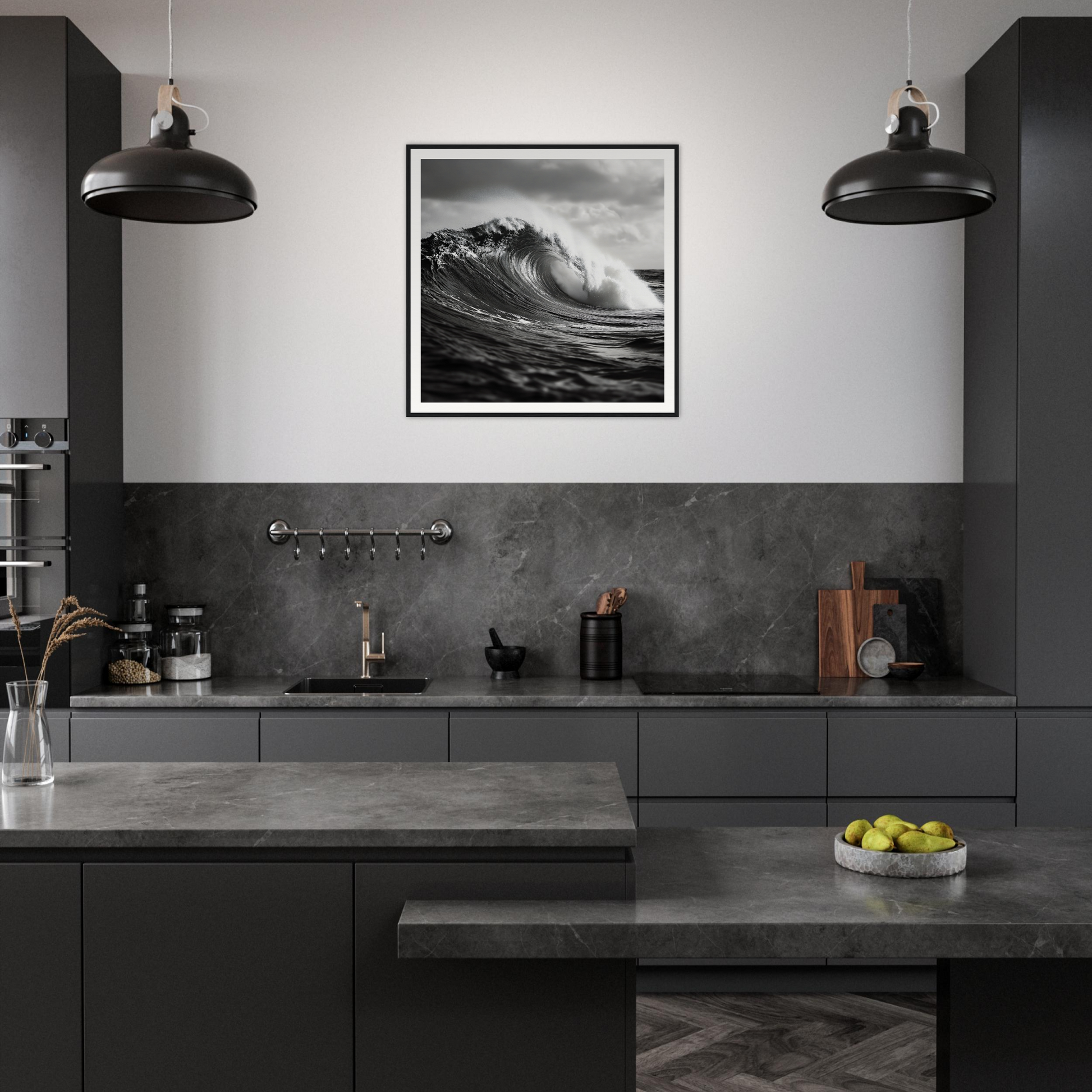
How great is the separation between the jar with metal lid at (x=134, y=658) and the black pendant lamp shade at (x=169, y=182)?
78.8 inches

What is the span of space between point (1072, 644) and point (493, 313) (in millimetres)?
2524

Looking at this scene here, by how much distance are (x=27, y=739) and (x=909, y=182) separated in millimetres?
2188

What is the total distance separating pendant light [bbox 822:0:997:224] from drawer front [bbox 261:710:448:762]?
7.29 feet

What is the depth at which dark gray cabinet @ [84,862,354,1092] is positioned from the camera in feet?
6.71

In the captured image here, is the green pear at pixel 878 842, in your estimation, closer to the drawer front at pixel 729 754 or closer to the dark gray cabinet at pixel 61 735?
the drawer front at pixel 729 754

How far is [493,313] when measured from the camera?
4422 mm

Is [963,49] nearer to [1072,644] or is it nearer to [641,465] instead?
[641,465]

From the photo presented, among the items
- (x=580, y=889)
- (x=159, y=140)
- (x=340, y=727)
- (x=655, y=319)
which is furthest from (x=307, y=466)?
(x=580, y=889)

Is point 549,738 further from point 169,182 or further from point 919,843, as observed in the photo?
point 169,182

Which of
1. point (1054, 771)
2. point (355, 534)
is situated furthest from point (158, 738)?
point (1054, 771)

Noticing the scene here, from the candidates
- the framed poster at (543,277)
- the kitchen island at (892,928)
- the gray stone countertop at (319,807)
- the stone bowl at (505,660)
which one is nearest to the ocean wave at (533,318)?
the framed poster at (543,277)

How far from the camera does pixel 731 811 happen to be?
149 inches

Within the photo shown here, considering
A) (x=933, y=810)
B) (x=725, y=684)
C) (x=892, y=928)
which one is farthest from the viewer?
(x=725, y=684)

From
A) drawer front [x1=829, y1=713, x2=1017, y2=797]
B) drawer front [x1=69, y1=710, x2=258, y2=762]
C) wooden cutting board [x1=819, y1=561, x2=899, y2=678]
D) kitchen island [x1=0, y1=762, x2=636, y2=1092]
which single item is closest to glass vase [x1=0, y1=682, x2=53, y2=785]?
kitchen island [x1=0, y1=762, x2=636, y2=1092]
